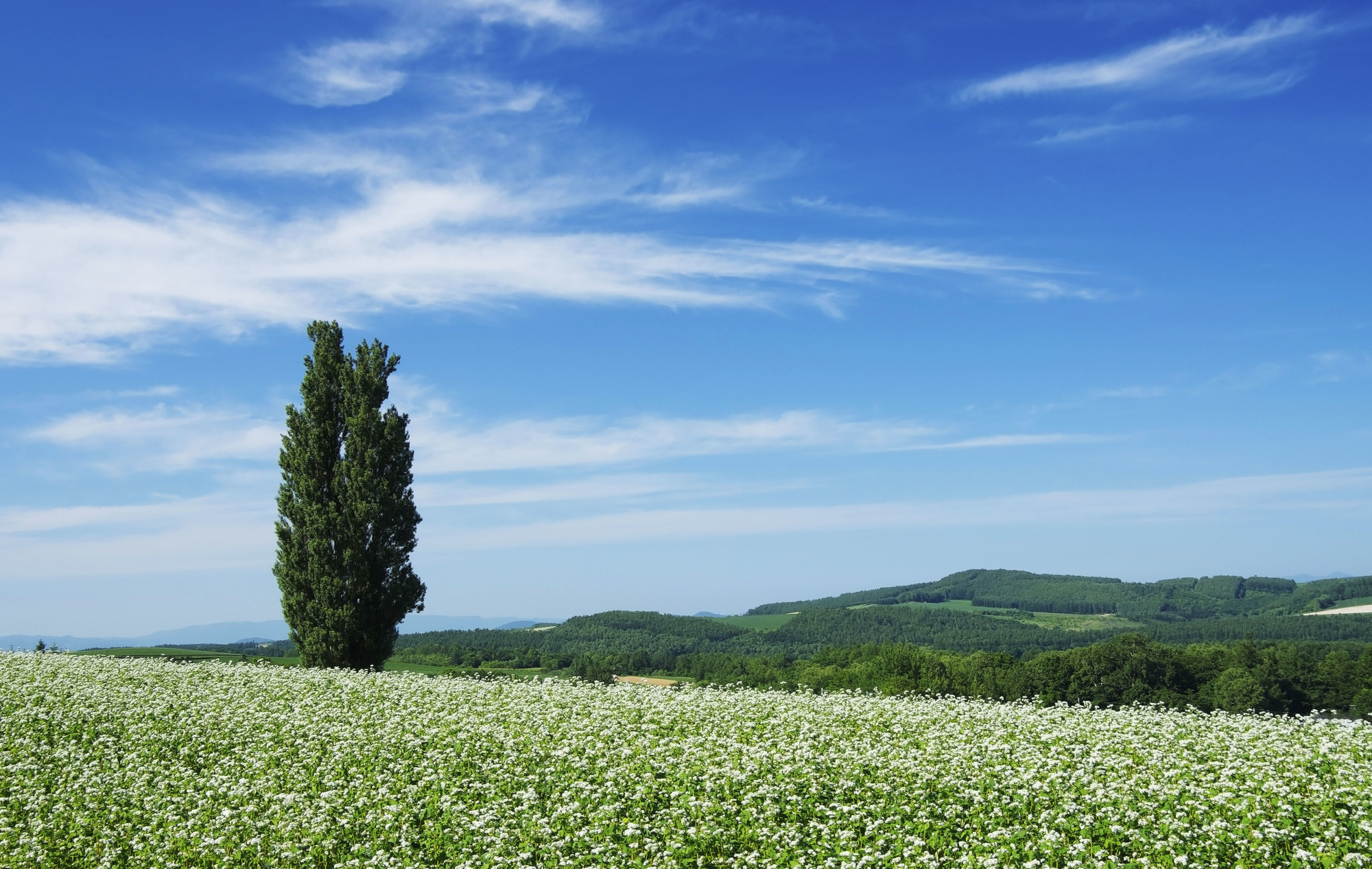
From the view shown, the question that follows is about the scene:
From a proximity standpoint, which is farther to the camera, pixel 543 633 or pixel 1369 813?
pixel 543 633

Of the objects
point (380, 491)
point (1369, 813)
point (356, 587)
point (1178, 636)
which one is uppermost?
point (380, 491)

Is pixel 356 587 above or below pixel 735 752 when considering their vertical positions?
above

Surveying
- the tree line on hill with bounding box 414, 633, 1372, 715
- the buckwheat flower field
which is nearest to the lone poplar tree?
the buckwheat flower field

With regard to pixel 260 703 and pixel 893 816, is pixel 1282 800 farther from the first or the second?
pixel 260 703

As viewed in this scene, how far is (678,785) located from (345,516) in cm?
2427

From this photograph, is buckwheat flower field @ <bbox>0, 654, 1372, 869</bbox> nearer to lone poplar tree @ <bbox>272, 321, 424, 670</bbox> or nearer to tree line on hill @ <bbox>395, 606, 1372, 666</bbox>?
lone poplar tree @ <bbox>272, 321, 424, 670</bbox>

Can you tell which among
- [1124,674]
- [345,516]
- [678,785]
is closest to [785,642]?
[1124,674]

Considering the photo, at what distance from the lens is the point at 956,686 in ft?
263

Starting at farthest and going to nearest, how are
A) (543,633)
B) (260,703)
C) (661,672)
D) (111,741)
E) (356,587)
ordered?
(543,633)
(661,672)
(356,587)
(260,703)
(111,741)

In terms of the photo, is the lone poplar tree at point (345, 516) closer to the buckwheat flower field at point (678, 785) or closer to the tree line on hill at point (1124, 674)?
the buckwheat flower field at point (678, 785)

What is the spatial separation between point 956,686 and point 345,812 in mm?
74773

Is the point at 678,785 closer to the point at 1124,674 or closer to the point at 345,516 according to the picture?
the point at 345,516

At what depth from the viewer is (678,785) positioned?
14.0 m

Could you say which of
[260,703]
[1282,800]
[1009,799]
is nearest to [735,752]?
[1009,799]
